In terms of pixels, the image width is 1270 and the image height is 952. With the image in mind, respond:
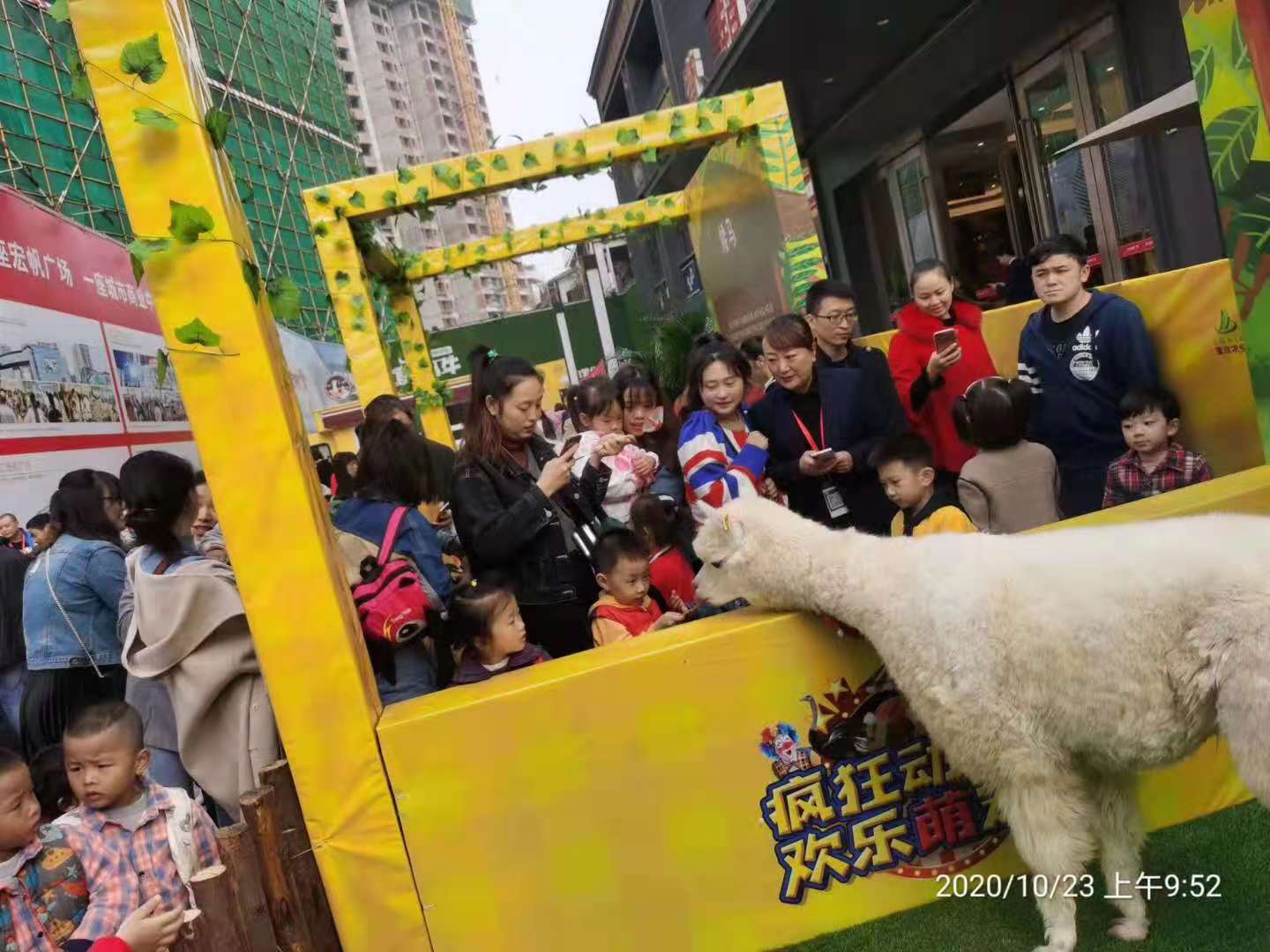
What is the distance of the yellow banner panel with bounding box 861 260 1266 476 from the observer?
14.8 feet

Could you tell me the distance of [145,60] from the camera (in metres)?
2.70

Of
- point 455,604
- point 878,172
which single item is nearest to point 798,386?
point 455,604

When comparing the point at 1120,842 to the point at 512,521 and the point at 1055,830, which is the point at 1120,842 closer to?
the point at 1055,830

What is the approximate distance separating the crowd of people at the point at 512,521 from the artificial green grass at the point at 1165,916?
1.26 meters

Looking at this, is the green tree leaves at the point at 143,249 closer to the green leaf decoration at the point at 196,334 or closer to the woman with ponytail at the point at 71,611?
the green leaf decoration at the point at 196,334

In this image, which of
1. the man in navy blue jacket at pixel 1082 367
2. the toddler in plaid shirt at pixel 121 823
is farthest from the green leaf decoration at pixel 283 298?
the man in navy blue jacket at pixel 1082 367

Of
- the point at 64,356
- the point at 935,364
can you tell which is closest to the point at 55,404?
the point at 64,356

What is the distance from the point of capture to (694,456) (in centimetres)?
413

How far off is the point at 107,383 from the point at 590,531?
5.90 meters

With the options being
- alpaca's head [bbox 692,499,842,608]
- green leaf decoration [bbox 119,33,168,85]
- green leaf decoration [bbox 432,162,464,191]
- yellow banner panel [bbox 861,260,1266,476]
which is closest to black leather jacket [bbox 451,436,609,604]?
alpaca's head [bbox 692,499,842,608]

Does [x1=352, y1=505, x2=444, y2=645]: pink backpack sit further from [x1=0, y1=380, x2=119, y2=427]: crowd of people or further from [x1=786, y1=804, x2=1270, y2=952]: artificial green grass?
[x1=0, y1=380, x2=119, y2=427]: crowd of people

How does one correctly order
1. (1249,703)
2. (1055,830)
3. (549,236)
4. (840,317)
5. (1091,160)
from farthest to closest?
1. (549,236)
2. (1091,160)
3. (840,317)
4. (1055,830)
5. (1249,703)

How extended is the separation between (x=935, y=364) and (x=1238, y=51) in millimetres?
1766

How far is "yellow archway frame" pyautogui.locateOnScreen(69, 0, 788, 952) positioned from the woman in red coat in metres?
2.97
